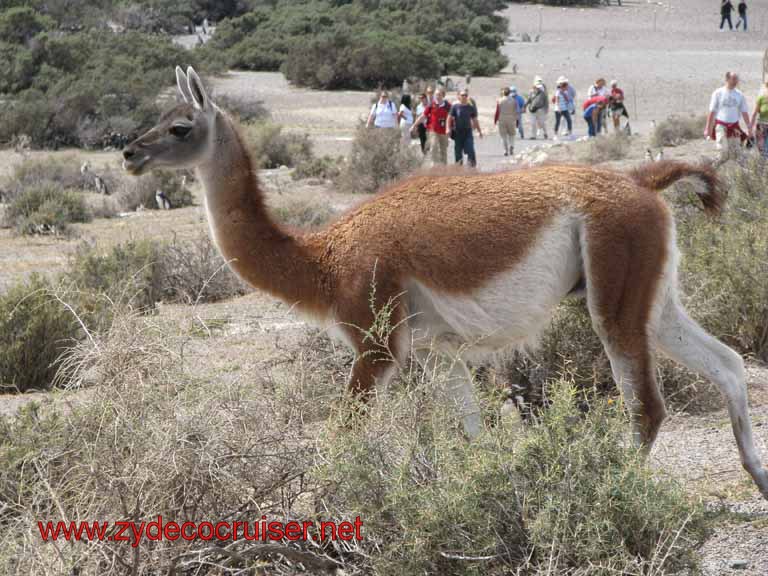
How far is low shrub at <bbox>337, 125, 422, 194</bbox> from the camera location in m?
21.9

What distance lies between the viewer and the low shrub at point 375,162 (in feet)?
71.9

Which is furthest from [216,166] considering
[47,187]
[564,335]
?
[47,187]

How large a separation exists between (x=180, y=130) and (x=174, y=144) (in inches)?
3.5

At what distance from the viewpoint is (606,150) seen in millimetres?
23656

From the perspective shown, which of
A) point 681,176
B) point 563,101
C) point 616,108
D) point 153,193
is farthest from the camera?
point 616,108

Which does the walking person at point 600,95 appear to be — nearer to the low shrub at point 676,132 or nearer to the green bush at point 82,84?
the low shrub at point 676,132

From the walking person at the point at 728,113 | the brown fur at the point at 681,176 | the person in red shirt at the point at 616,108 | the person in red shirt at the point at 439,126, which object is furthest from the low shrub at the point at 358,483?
the person in red shirt at the point at 616,108

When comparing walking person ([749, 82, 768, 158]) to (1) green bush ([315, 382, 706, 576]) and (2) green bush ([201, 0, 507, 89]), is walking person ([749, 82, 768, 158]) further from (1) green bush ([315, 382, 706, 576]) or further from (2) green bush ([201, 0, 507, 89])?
(2) green bush ([201, 0, 507, 89])

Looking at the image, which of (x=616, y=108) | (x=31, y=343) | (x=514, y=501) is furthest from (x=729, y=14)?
(x=514, y=501)

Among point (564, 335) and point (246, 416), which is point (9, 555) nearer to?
point (246, 416)

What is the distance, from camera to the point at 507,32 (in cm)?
6378

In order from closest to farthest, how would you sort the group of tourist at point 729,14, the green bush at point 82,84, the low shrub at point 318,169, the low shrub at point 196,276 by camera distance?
the low shrub at point 196,276 < the low shrub at point 318,169 < the green bush at point 82,84 < the group of tourist at point 729,14

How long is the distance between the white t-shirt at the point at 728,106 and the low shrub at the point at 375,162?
6.72 meters

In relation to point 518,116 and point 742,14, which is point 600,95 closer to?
point 518,116
